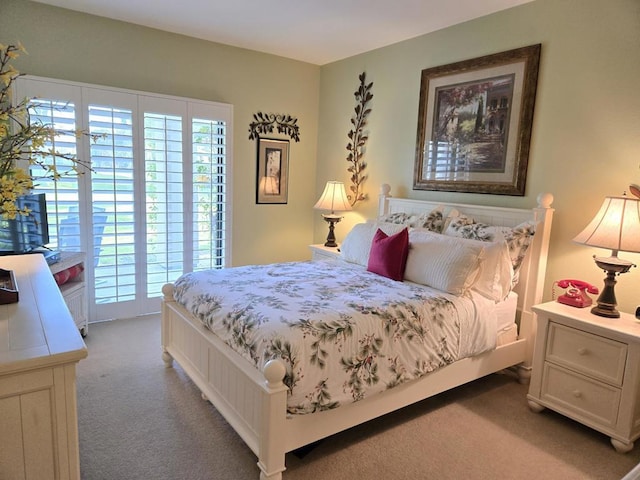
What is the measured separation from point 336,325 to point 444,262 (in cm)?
100

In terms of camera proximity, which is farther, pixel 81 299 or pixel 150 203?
pixel 150 203

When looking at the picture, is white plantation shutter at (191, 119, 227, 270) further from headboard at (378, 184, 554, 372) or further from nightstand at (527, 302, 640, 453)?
nightstand at (527, 302, 640, 453)

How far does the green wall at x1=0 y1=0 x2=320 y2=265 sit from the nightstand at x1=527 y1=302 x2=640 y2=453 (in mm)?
3007

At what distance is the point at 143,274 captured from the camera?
4.01m

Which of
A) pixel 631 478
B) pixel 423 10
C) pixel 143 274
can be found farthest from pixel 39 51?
pixel 631 478

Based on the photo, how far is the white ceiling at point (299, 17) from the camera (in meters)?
3.21

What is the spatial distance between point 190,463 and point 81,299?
1.95 m

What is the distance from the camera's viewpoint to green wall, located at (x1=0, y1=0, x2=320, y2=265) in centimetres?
347

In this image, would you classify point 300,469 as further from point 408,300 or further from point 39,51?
point 39,51

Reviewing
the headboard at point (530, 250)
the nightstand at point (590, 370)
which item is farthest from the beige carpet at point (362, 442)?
the headboard at point (530, 250)

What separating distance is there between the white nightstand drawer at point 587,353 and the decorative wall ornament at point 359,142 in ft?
7.69

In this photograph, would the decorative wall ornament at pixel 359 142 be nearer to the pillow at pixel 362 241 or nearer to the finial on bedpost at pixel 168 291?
the pillow at pixel 362 241

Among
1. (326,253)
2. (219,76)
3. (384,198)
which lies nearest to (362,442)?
(326,253)

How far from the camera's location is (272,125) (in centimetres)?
471
